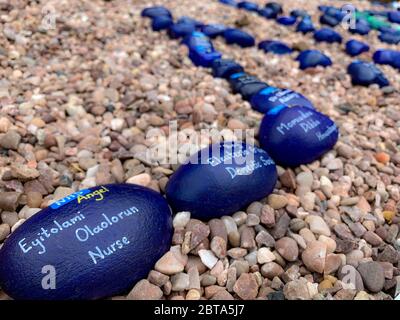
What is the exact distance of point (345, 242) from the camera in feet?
4.94

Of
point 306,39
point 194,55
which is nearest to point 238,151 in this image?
point 194,55

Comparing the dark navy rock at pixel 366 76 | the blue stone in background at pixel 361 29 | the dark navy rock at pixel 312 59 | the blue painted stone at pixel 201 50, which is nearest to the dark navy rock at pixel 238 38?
the blue painted stone at pixel 201 50

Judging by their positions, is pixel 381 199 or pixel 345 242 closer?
pixel 345 242

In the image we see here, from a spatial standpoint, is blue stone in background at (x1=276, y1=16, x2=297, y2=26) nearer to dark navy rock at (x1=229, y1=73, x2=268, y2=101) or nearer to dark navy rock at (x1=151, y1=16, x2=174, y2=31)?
dark navy rock at (x1=151, y1=16, x2=174, y2=31)

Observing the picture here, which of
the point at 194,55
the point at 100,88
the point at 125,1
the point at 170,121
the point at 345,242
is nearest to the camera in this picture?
the point at 345,242

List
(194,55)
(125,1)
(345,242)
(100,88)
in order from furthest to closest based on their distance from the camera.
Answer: (125,1)
(194,55)
(100,88)
(345,242)

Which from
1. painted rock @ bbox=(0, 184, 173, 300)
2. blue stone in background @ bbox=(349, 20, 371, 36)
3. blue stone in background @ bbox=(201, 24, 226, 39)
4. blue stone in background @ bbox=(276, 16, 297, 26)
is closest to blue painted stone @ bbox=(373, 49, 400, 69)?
blue stone in background @ bbox=(349, 20, 371, 36)

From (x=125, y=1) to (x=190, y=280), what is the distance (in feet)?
9.46

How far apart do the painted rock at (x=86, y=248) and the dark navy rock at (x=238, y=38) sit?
209 cm

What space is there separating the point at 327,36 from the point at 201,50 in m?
1.33

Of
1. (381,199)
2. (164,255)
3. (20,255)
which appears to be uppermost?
(20,255)

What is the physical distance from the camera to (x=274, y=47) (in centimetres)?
314
